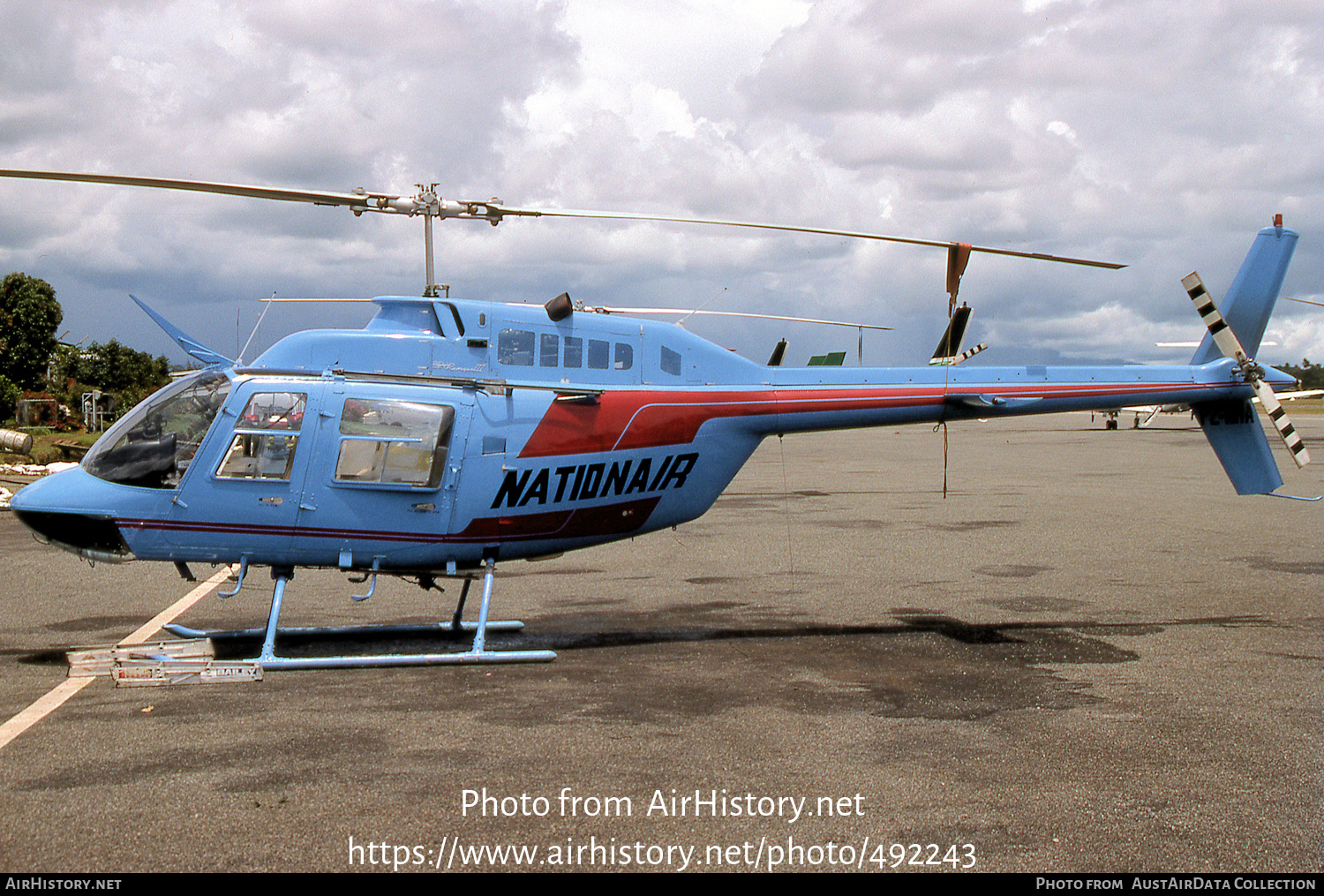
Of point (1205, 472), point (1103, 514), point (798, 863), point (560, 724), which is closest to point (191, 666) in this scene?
point (560, 724)

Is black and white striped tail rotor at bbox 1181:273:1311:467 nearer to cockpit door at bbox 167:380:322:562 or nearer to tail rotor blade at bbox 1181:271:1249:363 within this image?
tail rotor blade at bbox 1181:271:1249:363

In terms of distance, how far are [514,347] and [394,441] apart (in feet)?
4.88

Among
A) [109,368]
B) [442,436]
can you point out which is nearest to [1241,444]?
[442,436]

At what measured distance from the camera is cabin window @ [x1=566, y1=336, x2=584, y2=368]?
33.9 feet

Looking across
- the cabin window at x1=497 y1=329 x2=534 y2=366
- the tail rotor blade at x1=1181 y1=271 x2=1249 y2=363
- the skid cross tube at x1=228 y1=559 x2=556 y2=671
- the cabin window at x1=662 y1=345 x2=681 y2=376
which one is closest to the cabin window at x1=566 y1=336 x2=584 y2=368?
the cabin window at x1=497 y1=329 x2=534 y2=366

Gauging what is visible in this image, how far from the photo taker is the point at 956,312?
36.7ft

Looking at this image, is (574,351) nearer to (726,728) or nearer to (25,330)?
(726,728)

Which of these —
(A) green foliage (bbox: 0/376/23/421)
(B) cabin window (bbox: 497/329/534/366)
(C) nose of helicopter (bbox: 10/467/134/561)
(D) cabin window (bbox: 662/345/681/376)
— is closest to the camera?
(C) nose of helicopter (bbox: 10/467/134/561)

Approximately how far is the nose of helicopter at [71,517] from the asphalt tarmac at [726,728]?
113 cm

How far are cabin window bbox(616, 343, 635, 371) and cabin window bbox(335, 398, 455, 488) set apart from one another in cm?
179

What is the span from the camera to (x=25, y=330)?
66000 millimetres

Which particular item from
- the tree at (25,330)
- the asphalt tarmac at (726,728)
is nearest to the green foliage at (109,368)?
the tree at (25,330)
